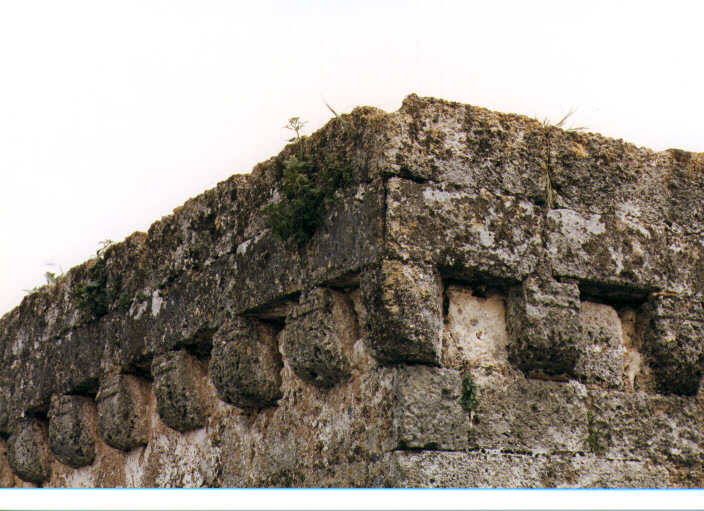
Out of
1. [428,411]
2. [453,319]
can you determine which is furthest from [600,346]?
[428,411]

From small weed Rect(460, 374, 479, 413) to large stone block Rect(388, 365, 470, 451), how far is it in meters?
0.02

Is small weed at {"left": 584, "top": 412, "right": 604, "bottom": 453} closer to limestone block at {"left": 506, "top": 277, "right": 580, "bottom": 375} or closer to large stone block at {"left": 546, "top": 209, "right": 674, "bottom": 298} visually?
limestone block at {"left": 506, "top": 277, "right": 580, "bottom": 375}

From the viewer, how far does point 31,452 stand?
24.6 ft

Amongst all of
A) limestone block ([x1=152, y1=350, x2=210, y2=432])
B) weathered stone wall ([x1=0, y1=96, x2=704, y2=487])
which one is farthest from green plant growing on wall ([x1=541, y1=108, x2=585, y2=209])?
limestone block ([x1=152, y1=350, x2=210, y2=432])

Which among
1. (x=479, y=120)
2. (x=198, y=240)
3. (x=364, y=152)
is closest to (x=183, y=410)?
(x=198, y=240)

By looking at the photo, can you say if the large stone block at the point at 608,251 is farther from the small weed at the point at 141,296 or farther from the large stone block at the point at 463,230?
the small weed at the point at 141,296

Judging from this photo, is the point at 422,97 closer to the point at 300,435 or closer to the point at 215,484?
the point at 300,435

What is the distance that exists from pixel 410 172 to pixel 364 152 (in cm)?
26

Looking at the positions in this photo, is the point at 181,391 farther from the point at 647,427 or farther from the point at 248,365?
the point at 647,427

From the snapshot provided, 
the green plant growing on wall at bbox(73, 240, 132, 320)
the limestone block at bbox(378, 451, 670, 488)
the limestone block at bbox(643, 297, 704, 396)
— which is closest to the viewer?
the limestone block at bbox(378, 451, 670, 488)

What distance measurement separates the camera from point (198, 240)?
590 centimetres

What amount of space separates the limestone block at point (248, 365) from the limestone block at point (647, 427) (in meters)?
1.67

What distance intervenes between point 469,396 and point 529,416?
34 centimetres

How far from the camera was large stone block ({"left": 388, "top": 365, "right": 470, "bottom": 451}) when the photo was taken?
4.13m
